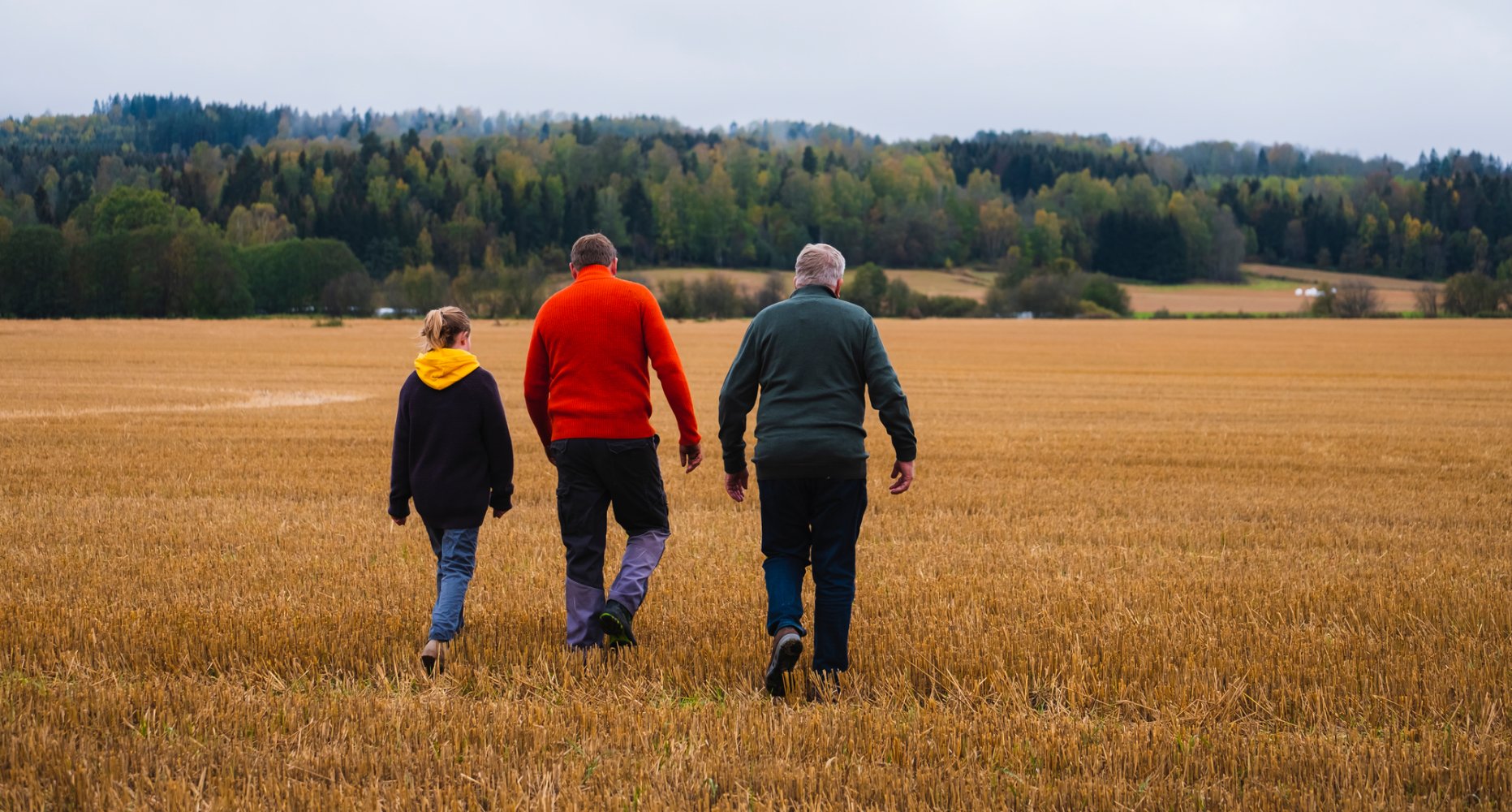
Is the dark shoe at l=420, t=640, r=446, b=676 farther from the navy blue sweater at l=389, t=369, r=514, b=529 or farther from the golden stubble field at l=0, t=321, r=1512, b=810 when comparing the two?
the navy blue sweater at l=389, t=369, r=514, b=529

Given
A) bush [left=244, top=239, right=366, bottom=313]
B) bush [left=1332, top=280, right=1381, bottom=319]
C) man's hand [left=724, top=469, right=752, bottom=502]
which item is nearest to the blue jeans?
man's hand [left=724, top=469, right=752, bottom=502]

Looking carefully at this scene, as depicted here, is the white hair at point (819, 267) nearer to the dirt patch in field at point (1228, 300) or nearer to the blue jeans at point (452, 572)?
the blue jeans at point (452, 572)

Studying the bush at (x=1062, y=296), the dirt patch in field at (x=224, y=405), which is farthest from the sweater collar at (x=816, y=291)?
the bush at (x=1062, y=296)

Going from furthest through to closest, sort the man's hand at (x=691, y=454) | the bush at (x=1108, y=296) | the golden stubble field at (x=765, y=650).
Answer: the bush at (x=1108, y=296)
the man's hand at (x=691, y=454)
the golden stubble field at (x=765, y=650)

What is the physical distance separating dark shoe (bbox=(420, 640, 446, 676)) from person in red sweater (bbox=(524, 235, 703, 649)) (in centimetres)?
62

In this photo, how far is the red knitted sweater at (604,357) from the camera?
229 inches

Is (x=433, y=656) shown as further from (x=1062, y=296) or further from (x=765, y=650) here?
(x=1062, y=296)

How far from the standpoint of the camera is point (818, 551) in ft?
17.9

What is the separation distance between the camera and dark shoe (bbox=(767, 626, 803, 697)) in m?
5.24

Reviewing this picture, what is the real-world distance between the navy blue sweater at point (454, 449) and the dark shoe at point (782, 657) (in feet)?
5.09

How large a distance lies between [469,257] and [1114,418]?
11122 centimetres

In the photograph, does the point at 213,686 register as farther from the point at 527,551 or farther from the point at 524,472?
the point at 524,472

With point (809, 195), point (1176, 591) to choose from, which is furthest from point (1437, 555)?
point (809, 195)

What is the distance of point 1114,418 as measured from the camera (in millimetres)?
23453
